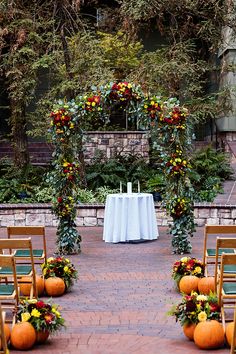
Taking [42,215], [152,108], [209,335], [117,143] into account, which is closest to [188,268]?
[209,335]

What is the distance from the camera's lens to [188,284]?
899 centimetres

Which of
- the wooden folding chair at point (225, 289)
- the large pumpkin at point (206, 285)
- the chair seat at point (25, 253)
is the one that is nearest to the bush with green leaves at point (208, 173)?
the chair seat at point (25, 253)

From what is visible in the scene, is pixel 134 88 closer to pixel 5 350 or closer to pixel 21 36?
pixel 21 36

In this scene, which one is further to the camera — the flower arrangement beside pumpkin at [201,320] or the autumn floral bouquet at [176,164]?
the autumn floral bouquet at [176,164]

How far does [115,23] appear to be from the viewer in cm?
2184

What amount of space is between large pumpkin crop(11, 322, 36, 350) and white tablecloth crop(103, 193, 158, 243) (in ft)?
23.2

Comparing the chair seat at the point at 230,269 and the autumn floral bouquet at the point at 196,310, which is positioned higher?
the chair seat at the point at 230,269

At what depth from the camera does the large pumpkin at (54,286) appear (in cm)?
935

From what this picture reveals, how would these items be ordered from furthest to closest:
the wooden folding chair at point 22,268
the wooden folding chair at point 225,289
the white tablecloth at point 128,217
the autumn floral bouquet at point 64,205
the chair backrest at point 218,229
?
the white tablecloth at point 128,217 → the autumn floral bouquet at point 64,205 → the chair backrest at point 218,229 → the wooden folding chair at point 22,268 → the wooden folding chair at point 225,289

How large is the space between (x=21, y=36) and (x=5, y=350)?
508 inches

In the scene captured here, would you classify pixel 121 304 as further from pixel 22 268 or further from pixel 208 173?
pixel 208 173

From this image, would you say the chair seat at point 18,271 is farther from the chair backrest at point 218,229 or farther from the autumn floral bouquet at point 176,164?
the autumn floral bouquet at point 176,164

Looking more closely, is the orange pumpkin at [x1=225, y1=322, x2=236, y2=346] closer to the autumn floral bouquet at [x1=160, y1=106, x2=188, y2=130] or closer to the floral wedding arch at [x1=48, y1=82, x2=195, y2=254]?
the floral wedding arch at [x1=48, y1=82, x2=195, y2=254]

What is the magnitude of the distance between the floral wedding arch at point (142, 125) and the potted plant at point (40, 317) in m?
5.82
